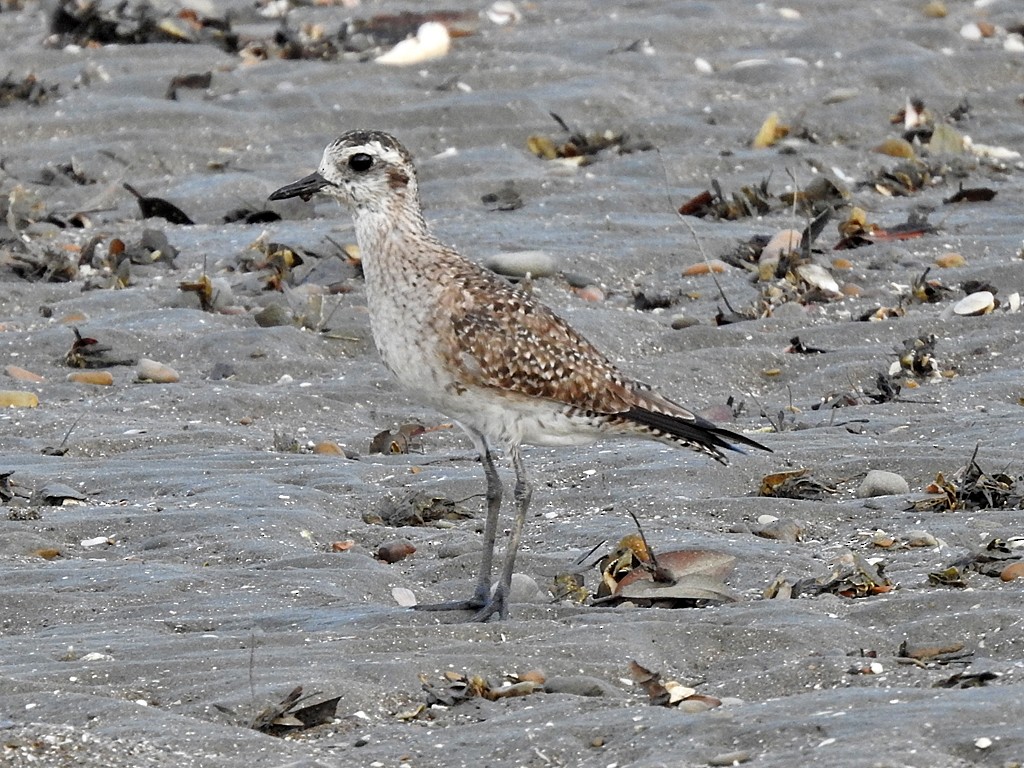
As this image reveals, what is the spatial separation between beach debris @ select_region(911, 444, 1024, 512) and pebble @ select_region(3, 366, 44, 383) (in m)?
4.40

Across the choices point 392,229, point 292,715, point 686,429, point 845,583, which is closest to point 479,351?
point 392,229

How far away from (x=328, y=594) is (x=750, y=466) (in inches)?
85.4

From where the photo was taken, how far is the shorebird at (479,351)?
666 cm

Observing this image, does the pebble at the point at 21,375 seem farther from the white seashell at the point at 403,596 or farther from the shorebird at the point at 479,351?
the white seashell at the point at 403,596

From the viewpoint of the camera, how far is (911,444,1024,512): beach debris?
7.18 metres

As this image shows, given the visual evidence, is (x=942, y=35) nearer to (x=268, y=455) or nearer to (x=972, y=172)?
(x=972, y=172)

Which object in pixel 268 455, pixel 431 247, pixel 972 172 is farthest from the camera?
pixel 972 172

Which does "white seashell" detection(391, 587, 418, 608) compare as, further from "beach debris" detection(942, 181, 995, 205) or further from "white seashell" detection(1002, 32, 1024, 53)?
"white seashell" detection(1002, 32, 1024, 53)

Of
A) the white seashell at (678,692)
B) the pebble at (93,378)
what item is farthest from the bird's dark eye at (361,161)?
the pebble at (93,378)

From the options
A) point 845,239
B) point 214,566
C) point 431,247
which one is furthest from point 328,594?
point 845,239

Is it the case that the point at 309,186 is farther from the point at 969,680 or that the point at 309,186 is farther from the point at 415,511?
the point at 969,680

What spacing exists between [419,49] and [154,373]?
6.68 metres

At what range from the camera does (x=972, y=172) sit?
12906mm

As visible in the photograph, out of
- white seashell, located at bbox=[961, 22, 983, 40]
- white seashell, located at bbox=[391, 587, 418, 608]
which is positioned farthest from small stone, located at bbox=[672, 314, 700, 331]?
white seashell, located at bbox=[961, 22, 983, 40]
